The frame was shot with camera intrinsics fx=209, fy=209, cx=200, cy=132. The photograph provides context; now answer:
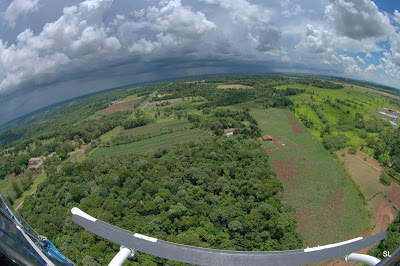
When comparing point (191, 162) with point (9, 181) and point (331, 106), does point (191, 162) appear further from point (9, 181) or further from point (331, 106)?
point (331, 106)

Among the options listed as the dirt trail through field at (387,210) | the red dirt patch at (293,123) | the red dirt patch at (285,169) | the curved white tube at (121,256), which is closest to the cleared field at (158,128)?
the red dirt patch at (285,169)

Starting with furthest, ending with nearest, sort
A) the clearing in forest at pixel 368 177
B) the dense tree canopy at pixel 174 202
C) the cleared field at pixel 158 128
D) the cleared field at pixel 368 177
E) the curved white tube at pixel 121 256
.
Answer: the cleared field at pixel 158 128 → the cleared field at pixel 368 177 → the clearing in forest at pixel 368 177 → the dense tree canopy at pixel 174 202 → the curved white tube at pixel 121 256

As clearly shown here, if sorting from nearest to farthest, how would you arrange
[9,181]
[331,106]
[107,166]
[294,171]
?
[107,166], [294,171], [9,181], [331,106]

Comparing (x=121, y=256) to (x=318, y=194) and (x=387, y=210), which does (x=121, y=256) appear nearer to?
(x=318, y=194)

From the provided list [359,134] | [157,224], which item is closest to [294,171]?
[157,224]

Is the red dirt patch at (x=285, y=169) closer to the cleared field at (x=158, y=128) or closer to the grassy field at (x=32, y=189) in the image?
the cleared field at (x=158, y=128)

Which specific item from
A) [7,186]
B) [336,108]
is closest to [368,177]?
[336,108]
